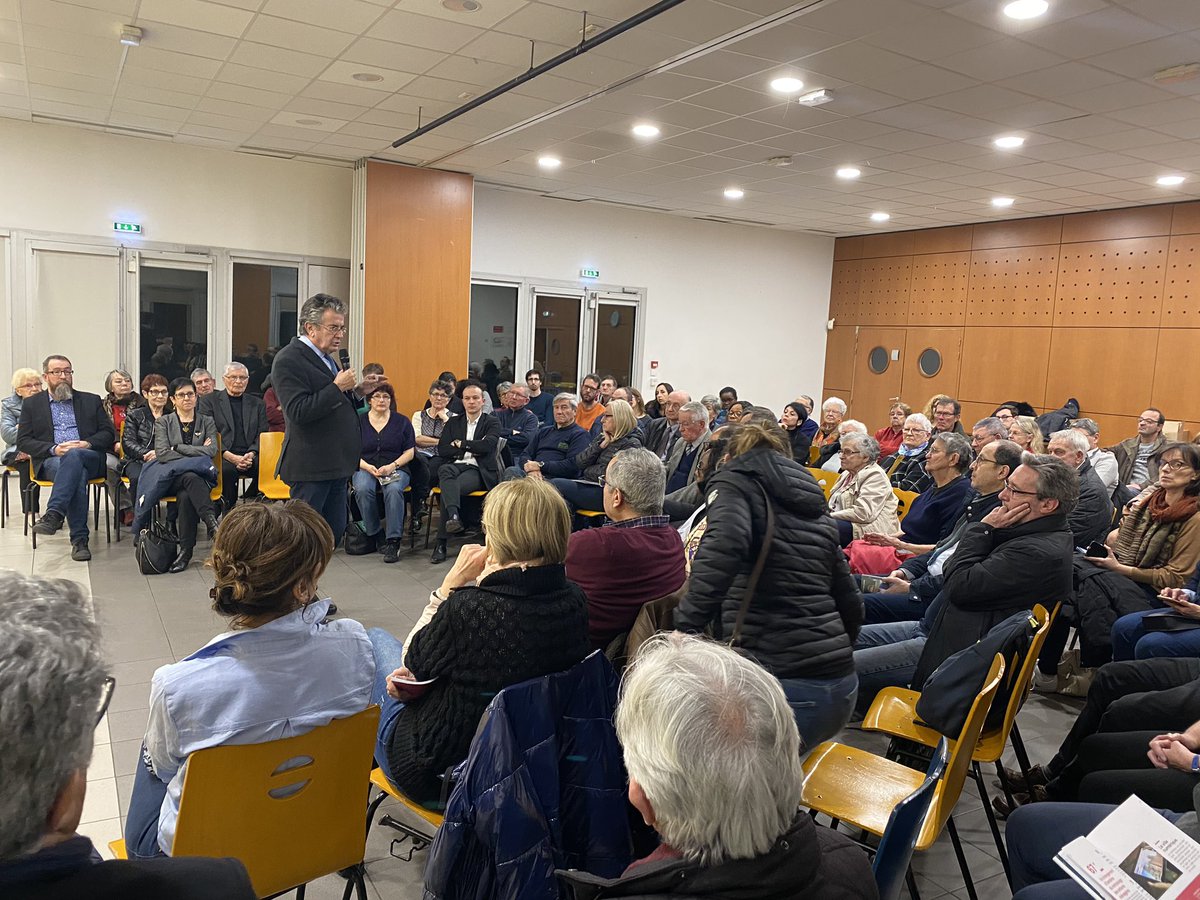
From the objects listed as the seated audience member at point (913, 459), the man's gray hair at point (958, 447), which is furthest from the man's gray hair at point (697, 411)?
the man's gray hair at point (958, 447)

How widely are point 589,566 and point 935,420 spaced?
4.91 m

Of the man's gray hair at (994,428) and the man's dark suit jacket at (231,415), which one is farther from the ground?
the man's gray hair at (994,428)

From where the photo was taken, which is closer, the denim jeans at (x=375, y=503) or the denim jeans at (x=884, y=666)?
the denim jeans at (x=884, y=666)

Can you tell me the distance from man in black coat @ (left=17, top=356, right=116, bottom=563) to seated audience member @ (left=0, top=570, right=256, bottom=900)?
18.3 feet

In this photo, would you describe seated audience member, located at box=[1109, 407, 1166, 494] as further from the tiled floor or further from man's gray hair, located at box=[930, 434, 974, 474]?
the tiled floor

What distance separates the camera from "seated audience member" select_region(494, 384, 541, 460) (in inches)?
281

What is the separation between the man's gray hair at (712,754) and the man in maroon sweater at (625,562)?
4.30 ft

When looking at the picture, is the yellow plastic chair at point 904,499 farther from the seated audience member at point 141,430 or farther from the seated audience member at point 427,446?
the seated audience member at point 141,430

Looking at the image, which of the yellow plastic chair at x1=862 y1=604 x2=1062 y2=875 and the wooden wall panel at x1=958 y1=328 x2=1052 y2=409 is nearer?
the yellow plastic chair at x1=862 y1=604 x2=1062 y2=875

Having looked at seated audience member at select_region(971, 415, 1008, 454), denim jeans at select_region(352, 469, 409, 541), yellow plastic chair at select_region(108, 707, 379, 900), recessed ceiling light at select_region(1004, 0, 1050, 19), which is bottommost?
denim jeans at select_region(352, 469, 409, 541)

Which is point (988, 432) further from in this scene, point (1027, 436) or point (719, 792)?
point (719, 792)

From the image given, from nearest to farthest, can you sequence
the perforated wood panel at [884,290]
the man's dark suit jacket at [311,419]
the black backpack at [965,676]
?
the black backpack at [965,676] → the man's dark suit jacket at [311,419] → the perforated wood panel at [884,290]

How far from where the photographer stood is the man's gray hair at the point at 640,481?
2977 millimetres

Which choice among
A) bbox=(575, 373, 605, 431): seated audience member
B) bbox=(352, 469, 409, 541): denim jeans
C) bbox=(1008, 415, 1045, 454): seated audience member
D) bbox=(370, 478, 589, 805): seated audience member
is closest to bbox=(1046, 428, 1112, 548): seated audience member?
bbox=(1008, 415, 1045, 454): seated audience member
